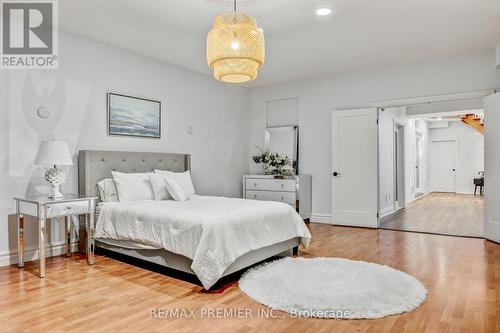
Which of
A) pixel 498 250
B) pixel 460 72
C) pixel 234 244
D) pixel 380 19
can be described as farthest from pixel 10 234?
pixel 460 72

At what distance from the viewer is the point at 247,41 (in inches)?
108

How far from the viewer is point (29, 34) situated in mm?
3793

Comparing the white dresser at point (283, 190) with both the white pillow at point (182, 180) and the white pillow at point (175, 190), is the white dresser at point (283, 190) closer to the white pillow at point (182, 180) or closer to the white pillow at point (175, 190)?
the white pillow at point (182, 180)

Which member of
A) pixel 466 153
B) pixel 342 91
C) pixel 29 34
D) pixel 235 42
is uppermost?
pixel 29 34

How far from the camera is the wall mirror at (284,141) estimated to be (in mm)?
6504

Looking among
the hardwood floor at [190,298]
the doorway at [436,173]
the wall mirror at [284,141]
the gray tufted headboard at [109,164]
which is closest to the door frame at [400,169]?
the doorway at [436,173]

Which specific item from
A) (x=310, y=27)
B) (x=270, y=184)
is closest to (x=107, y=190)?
(x=270, y=184)

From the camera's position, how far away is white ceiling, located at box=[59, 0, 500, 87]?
135 inches

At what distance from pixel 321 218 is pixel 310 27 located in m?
3.44

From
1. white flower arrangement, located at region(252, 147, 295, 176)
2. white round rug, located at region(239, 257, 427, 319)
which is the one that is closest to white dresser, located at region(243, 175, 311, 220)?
white flower arrangement, located at region(252, 147, 295, 176)

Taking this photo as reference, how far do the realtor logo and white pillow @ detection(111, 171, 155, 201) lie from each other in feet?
4.91

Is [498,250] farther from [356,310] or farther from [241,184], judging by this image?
[241,184]

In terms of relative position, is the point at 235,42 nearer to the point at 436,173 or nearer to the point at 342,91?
the point at 342,91

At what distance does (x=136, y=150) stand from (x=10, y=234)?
180 cm
